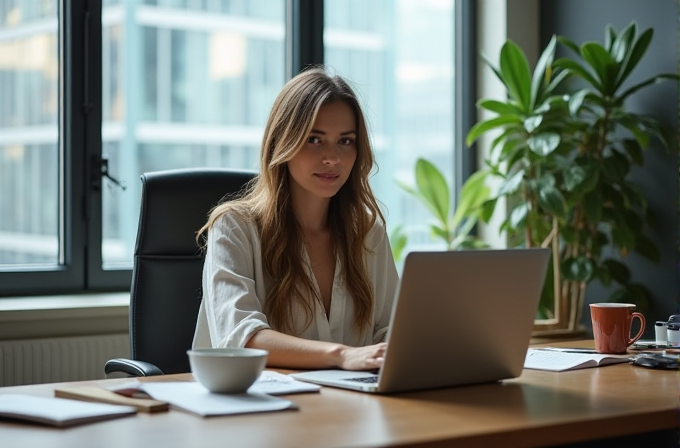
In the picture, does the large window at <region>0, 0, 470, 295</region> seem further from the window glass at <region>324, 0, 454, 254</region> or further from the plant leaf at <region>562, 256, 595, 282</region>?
the plant leaf at <region>562, 256, 595, 282</region>

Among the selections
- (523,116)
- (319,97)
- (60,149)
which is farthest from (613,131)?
(60,149)

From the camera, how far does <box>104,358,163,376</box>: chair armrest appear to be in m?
1.87

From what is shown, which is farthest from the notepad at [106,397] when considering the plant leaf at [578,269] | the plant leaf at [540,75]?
the plant leaf at [540,75]

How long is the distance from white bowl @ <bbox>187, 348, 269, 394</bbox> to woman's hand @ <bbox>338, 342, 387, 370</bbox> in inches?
9.7

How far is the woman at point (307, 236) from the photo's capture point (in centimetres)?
196

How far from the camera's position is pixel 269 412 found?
1.23 metres

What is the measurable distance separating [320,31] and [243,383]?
2.60 meters

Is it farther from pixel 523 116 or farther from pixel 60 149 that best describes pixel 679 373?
pixel 60 149

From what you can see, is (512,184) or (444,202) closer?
(512,184)

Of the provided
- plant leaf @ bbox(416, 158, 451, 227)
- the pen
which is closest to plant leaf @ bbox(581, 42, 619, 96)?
plant leaf @ bbox(416, 158, 451, 227)

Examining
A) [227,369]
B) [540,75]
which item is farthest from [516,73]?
[227,369]

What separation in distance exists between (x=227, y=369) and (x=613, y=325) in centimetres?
87

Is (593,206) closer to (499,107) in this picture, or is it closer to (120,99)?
(499,107)

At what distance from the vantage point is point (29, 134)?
10.5ft
